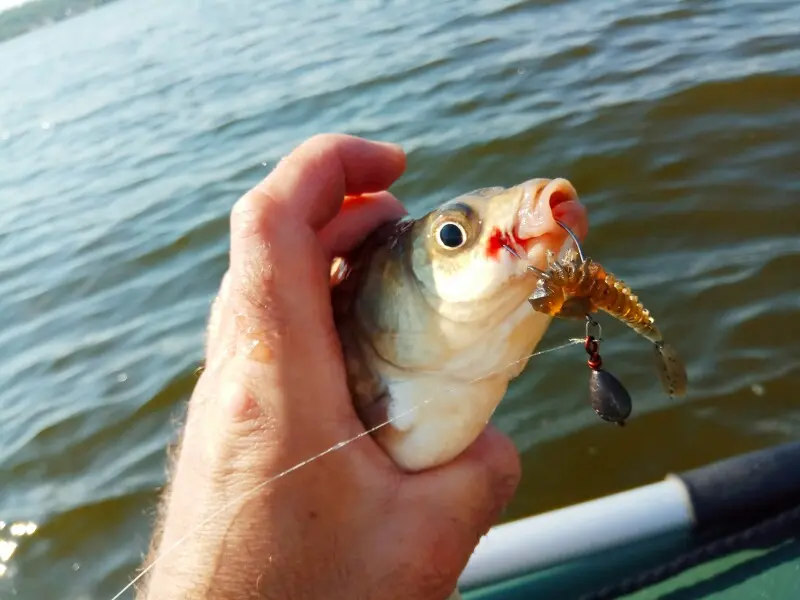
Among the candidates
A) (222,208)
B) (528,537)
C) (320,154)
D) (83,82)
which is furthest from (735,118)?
(83,82)

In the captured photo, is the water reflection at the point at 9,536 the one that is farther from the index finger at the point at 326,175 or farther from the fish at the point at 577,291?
the fish at the point at 577,291

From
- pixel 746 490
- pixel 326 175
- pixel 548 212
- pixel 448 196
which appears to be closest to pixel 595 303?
pixel 548 212

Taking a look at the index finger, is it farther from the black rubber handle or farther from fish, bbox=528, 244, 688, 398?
the black rubber handle

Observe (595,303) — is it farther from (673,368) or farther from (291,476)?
(291,476)

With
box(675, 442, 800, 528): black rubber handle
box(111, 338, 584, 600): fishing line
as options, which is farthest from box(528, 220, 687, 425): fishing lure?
box(675, 442, 800, 528): black rubber handle

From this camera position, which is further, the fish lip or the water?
the water
